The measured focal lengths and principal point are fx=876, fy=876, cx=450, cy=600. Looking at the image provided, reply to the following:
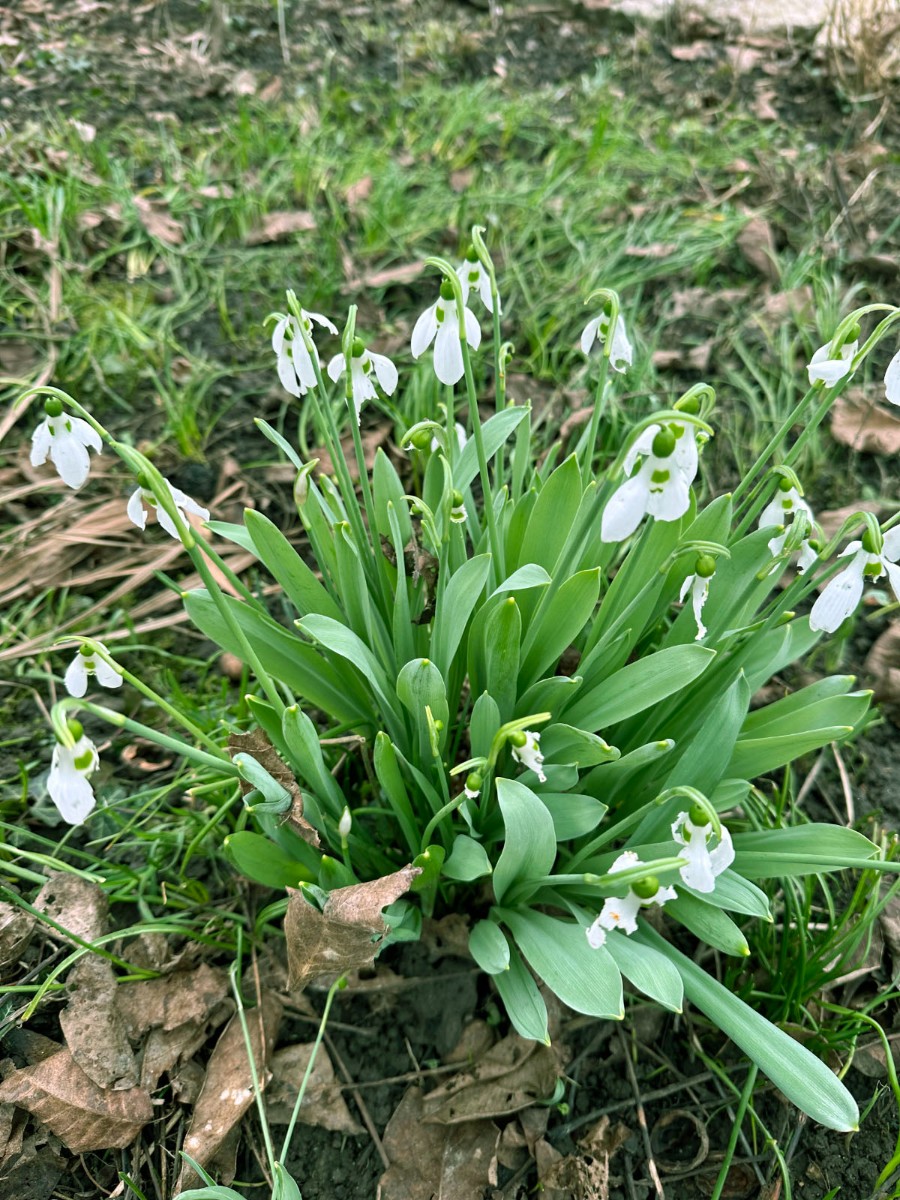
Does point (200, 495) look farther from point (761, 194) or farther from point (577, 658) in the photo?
point (761, 194)

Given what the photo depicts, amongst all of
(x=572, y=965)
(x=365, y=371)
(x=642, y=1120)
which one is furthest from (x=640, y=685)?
(x=642, y=1120)

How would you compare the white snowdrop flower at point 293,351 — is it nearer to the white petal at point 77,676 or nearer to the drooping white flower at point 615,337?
the drooping white flower at point 615,337

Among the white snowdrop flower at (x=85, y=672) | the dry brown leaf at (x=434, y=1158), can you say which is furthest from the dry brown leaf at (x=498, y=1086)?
the white snowdrop flower at (x=85, y=672)

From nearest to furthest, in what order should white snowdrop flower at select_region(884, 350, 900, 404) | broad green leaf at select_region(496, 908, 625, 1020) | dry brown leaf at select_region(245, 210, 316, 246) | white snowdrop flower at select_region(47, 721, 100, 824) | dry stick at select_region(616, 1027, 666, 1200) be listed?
white snowdrop flower at select_region(47, 721, 100, 824) → white snowdrop flower at select_region(884, 350, 900, 404) → broad green leaf at select_region(496, 908, 625, 1020) → dry stick at select_region(616, 1027, 666, 1200) → dry brown leaf at select_region(245, 210, 316, 246)

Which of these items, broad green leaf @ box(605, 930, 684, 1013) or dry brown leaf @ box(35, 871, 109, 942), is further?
dry brown leaf @ box(35, 871, 109, 942)

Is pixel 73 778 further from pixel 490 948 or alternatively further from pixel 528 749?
pixel 490 948

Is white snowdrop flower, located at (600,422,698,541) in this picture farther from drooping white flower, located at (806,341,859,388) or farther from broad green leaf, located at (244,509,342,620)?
broad green leaf, located at (244,509,342,620)

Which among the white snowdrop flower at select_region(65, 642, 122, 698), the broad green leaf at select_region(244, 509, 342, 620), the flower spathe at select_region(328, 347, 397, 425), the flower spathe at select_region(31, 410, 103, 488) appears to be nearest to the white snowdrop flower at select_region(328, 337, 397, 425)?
the flower spathe at select_region(328, 347, 397, 425)
